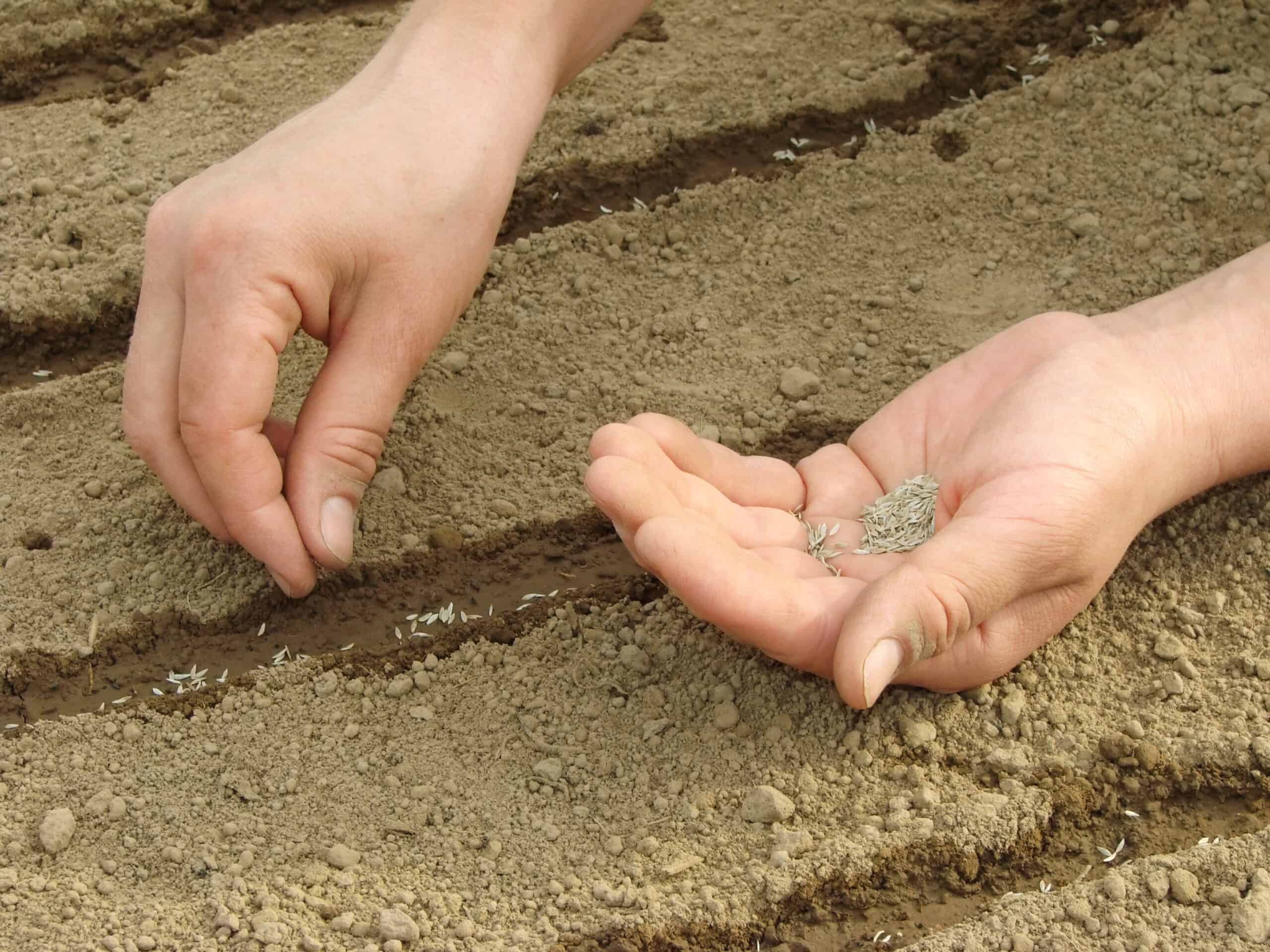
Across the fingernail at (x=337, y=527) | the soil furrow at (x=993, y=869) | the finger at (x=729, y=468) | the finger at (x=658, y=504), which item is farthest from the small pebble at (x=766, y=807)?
the fingernail at (x=337, y=527)

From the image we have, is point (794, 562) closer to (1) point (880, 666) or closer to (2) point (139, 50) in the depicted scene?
(1) point (880, 666)

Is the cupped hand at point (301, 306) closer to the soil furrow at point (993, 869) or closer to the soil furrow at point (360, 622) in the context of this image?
the soil furrow at point (360, 622)

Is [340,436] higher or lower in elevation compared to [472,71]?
lower

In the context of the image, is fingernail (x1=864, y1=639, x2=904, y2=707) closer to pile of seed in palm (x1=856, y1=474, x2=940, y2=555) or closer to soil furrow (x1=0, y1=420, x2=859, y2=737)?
pile of seed in palm (x1=856, y1=474, x2=940, y2=555)

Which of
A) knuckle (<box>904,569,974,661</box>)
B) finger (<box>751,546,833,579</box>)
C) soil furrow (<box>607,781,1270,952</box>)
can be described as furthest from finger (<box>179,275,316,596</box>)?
knuckle (<box>904,569,974,661</box>)

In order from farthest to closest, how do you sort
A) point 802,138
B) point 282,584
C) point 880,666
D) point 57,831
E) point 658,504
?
point 802,138, point 282,584, point 57,831, point 658,504, point 880,666

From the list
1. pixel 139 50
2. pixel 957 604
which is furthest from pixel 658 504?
pixel 139 50

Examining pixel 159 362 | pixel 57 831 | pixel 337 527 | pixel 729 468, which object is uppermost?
pixel 159 362
